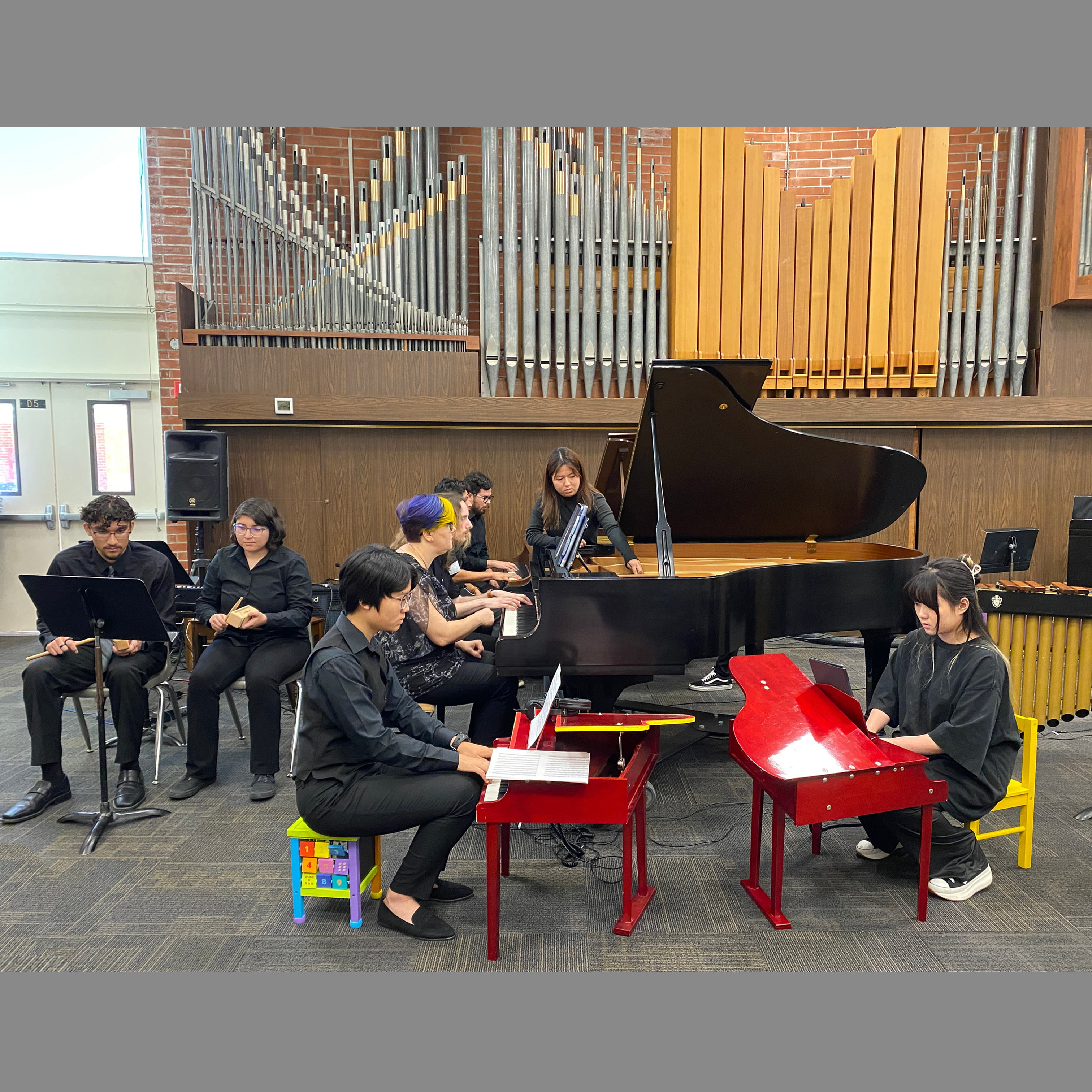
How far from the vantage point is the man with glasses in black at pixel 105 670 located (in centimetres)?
366

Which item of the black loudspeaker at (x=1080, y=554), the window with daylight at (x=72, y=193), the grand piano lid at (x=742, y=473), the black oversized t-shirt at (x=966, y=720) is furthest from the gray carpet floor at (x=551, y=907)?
the window with daylight at (x=72, y=193)

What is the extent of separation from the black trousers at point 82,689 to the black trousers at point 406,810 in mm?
1736

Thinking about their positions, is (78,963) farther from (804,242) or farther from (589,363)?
(804,242)

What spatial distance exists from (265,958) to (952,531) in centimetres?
651

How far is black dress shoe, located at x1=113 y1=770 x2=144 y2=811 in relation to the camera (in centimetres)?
367

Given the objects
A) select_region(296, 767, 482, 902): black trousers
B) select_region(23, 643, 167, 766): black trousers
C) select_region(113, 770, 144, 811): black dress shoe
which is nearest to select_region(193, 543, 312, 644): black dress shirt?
select_region(23, 643, 167, 766): black trousers

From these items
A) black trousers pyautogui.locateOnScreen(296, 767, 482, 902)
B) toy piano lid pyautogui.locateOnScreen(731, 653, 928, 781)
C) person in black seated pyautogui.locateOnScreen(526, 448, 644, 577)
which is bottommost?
black trousers pyautogui.locateOnScreen(296, 767, 482, 902)

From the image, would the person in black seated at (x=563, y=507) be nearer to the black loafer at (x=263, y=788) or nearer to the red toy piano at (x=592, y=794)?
the red toy piano at (x=592, y=794)

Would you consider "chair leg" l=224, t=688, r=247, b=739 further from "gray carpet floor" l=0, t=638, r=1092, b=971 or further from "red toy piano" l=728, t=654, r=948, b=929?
"red toy piano" l=728, t=654, r=948, b=929

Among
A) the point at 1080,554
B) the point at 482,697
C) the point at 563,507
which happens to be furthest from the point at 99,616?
the point at 1080,554

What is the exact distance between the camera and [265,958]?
249cm

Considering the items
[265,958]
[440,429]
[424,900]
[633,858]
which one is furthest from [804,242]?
[265,958]

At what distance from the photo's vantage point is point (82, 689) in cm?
380

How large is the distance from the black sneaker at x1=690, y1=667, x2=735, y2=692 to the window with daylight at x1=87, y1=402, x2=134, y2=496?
546 cm
